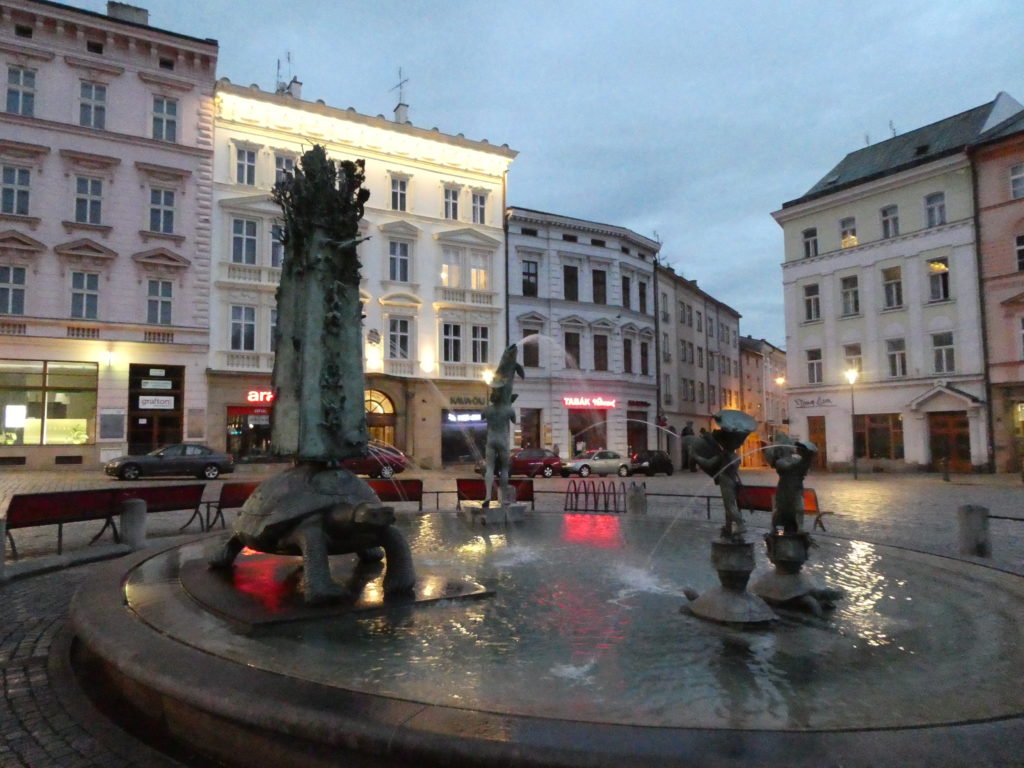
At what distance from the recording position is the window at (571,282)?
41469 millimetres

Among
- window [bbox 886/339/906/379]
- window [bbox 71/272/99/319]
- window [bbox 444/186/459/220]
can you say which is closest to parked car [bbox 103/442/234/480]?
window [bbox 71/272/99/319]

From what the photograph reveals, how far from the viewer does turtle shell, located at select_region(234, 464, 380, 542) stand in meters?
5.51

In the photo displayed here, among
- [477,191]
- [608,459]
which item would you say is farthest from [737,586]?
[477,191]

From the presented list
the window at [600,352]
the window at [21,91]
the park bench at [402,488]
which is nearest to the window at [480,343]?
the window at [600,352]

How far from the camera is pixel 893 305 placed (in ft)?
118

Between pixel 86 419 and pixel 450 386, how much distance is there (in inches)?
668

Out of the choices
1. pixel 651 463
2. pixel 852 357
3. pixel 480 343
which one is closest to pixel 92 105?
pixel 480 343

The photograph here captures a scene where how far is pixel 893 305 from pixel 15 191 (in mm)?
42298

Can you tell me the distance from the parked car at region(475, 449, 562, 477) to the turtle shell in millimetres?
25781

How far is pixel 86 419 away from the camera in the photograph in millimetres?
28594

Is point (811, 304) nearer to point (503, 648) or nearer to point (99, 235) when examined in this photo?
point (99, 235)

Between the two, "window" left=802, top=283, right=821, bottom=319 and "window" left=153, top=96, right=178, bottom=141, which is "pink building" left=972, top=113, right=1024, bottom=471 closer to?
"window" left=802, top=283, right=821, bottom=319

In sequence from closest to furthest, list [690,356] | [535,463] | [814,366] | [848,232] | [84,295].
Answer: [84,295] < [535,463] < [848,232] < [814,366] < [690,356]

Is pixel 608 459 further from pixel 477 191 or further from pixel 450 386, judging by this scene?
pixel 477 191
